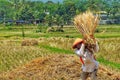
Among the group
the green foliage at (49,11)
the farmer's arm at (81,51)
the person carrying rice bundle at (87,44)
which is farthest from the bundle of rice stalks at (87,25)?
the green foliage at (49,11)

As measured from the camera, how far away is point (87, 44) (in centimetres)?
656

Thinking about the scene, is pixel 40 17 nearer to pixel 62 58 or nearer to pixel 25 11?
pixel 25 11

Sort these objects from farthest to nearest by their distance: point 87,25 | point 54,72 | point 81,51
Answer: point 54,72
point 87,25
point 81,51

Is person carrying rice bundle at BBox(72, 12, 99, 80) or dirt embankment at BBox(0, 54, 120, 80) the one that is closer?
person carrying rice bundle at BBox(72, 12, 99, 80)

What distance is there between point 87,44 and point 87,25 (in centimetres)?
36

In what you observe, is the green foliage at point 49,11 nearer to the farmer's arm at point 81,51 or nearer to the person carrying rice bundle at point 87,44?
the person carrying rice bundle at point 87,44

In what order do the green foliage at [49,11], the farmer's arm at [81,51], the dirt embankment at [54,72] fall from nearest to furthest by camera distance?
1. the farmer's arm at [81,51]
2. the dirt embankment at [54,72]
3. the green foliage at [49,11]

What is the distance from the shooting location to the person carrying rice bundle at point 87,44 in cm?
654

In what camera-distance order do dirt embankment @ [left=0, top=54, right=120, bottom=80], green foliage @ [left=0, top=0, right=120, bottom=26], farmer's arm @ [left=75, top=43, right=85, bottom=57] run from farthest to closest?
green foliage @ [left=0, top=0, right=120, bottom=26] < dirt embankment @ [left=0, top=54, right=120, bottom=80] < farmer's arm @ [left=75, top=43, right=85, bottom=57]

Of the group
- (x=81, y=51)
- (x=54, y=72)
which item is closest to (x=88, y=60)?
(x=81, y=51)

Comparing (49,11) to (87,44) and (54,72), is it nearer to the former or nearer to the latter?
(54,72)

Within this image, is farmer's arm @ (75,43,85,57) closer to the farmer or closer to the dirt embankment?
the farmer

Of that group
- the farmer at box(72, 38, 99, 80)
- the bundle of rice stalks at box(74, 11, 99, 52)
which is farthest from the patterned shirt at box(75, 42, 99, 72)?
the bundle of rice stalks at box(74, 11, 99, 52)

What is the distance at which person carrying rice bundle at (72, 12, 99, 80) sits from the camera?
21.4 feet
